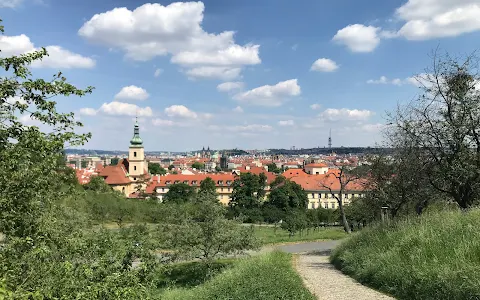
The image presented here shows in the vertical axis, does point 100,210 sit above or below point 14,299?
below

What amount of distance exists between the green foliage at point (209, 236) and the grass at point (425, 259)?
325 inches

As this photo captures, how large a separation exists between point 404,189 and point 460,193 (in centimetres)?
316

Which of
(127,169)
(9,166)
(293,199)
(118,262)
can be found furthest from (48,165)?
(127,169)

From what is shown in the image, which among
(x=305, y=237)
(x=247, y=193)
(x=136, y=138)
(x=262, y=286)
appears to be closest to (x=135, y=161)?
(x=136, y=138)

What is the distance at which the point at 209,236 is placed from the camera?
69.2 ft

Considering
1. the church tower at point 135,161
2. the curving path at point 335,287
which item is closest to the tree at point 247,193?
the church tower at point 135,161

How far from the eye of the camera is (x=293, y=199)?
76.9 m

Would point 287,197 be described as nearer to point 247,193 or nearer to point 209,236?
point 247,193

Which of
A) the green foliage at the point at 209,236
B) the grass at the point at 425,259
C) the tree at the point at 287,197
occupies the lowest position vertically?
the tree at the point at 287,197

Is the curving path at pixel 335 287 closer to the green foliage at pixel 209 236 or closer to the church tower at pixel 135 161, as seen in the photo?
the green foliage at pixel 209 236

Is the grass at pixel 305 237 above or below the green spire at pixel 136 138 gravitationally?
below

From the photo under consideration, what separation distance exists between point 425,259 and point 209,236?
1340cm

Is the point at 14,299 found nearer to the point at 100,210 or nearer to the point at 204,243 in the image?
the point at 204,243

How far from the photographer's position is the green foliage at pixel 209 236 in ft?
68.6
